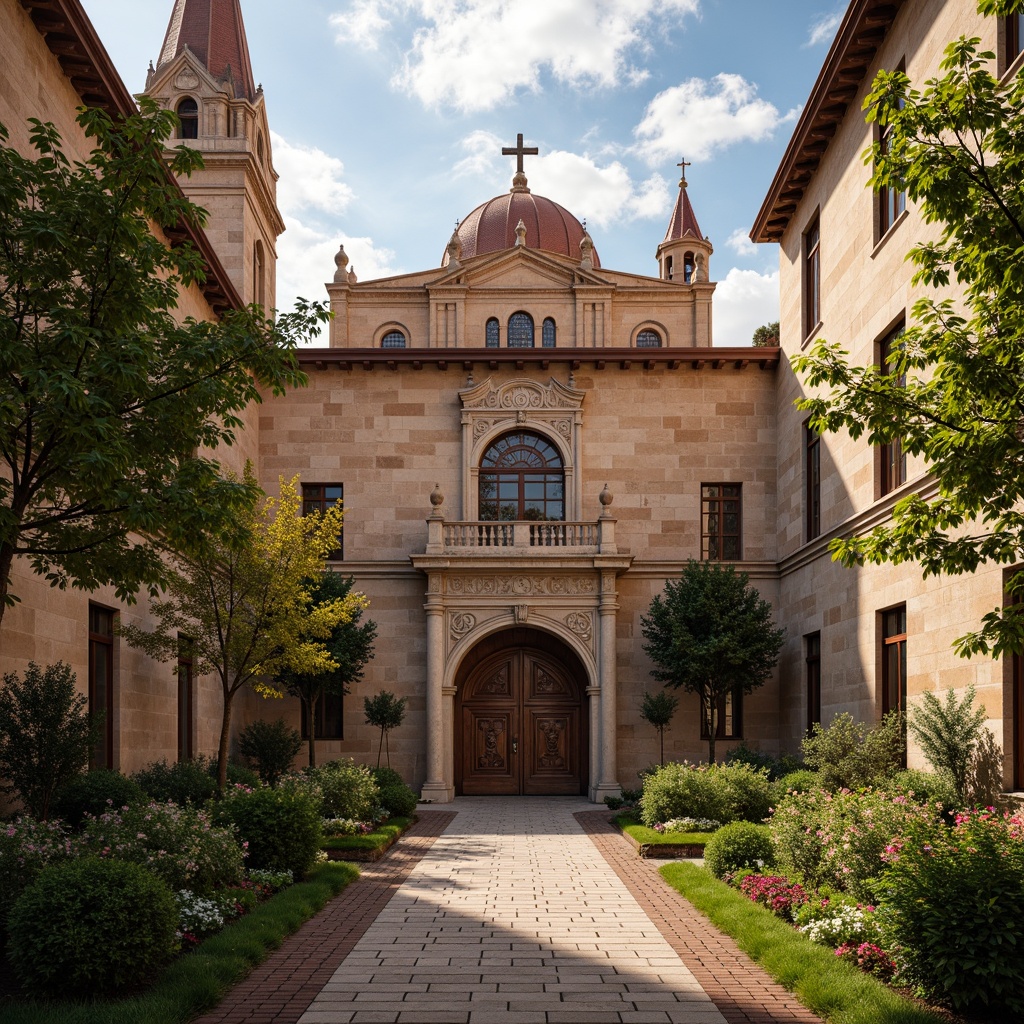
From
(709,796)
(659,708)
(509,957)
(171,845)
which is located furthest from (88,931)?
(659,708)

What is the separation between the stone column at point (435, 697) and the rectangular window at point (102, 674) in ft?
28.4

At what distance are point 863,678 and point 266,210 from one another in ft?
85.2

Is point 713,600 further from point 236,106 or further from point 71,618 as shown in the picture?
point 236,106

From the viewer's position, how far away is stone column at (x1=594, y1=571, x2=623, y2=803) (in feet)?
80.7

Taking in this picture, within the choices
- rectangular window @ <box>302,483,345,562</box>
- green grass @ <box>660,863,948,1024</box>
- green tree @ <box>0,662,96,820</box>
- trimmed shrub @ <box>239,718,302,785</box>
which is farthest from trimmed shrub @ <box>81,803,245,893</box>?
rectangular window @ <box>302,483,345,562</box>

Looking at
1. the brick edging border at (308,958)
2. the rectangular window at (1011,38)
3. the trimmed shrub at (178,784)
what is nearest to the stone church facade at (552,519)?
the trimmed shrub at (178,784)

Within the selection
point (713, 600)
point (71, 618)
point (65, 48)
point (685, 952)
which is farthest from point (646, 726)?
point (65, 48)

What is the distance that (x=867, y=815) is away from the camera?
1056 centimetres

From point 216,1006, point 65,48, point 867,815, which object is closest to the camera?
point 216,1006

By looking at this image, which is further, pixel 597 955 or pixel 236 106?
pixel 236 106

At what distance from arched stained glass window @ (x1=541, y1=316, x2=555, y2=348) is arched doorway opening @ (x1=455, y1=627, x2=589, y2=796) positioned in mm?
18987

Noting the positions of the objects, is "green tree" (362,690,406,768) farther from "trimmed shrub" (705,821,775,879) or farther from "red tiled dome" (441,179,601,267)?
"red tiled dome" (441,179,601,267)

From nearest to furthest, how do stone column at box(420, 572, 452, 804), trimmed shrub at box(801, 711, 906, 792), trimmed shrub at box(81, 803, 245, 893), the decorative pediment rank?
1. trimmed shrub at box(81, 803, 245, 893)
2. trimmed shrub at box(801, 711, 906, 792)
3. stone column at box(420, 572, 452, 804)
4. the decorative pediment

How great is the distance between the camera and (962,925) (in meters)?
7.32
